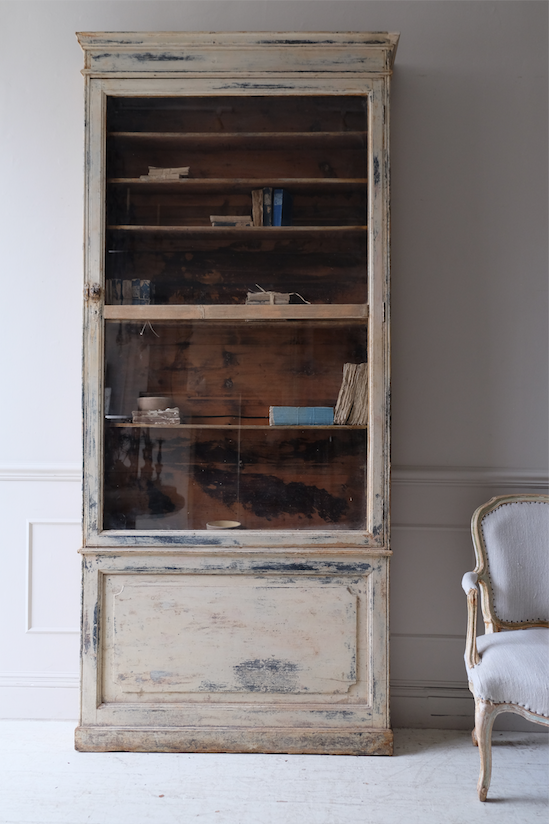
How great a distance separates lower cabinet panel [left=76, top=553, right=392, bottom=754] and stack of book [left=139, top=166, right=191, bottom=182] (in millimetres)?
1498

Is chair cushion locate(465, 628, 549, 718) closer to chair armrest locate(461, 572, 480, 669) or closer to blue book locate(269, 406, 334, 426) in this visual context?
chair armrest locate(461, 572, 480, 669)

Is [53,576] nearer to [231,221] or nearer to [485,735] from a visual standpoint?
[231,221]

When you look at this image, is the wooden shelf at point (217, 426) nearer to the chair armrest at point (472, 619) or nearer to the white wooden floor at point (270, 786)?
the chair armrest at point (472, 619)

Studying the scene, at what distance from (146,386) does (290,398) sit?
57 cm

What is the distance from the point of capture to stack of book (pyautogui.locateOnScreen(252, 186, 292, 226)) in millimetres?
2254

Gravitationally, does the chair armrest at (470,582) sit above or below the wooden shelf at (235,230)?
below

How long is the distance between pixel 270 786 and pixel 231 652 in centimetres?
46

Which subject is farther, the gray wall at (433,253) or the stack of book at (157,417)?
the gray wall at (433,253)

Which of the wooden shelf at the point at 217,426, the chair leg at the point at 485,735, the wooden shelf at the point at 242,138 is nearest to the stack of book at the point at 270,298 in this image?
the wooden shelf at the point at 217,426

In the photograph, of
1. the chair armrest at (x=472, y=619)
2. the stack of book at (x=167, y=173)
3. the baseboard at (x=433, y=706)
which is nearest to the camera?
the chair armrest at (x=472, y=619)

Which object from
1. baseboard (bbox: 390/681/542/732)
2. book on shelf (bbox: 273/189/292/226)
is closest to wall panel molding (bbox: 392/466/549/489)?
baseboard (bbox: 390/681/542/732)

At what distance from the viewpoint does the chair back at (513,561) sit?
219 centimetres

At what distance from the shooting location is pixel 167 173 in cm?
225

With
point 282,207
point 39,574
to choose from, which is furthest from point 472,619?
point 39,574
